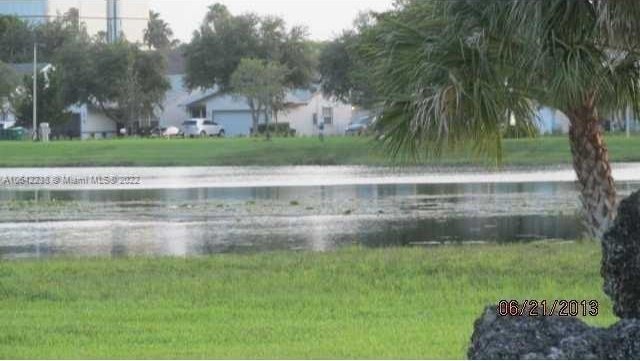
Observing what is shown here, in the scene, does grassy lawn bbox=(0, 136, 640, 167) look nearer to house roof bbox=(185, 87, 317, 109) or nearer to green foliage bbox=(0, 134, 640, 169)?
green foliage bbox=(0, 134, 640, 169)

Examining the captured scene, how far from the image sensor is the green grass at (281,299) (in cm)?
799

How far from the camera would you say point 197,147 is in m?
50.7

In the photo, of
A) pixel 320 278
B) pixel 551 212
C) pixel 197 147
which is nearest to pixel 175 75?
pixel 197 147

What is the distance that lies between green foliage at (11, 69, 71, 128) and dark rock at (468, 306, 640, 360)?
6111cm

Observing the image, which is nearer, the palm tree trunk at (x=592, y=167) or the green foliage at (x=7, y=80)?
the palm tree trunk at (x=592, y=167)

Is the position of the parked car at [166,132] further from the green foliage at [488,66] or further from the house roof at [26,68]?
the green foliage at [488,66]

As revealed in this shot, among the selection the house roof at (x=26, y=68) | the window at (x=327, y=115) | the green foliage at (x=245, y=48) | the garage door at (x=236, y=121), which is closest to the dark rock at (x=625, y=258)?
the green foliage at (x=245, y=48)

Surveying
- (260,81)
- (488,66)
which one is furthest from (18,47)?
(488,66)

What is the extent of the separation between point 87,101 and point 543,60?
6489 cm

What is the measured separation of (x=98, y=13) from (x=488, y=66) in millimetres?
63701

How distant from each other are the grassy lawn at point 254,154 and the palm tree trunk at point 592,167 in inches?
1025

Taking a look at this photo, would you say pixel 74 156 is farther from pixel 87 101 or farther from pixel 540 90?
pixel 540 90

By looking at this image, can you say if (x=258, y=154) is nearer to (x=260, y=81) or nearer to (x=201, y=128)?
(x=260, y=81)

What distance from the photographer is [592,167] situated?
12531mm
